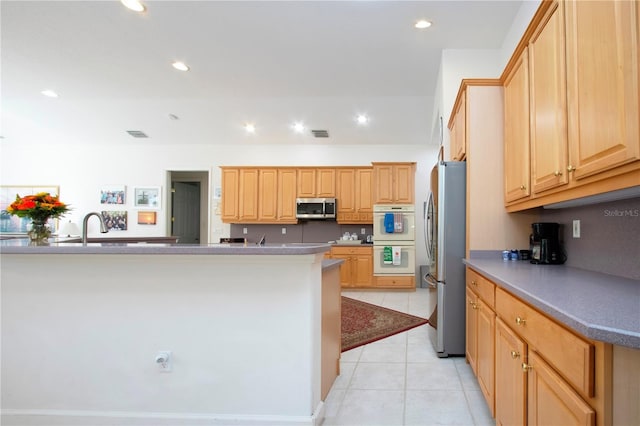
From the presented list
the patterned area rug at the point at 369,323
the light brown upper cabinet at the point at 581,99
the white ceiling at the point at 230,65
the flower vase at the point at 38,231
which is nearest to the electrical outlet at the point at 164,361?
the flower vase at the point at 38,231

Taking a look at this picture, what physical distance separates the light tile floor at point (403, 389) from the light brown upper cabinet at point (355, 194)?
10.8 feet

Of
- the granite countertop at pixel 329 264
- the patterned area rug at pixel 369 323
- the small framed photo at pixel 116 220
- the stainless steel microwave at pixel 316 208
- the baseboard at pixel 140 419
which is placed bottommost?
the patterned area rug at pixel 369 323

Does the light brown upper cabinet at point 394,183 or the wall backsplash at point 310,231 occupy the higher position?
the light brown upper cabinet at point 394,183

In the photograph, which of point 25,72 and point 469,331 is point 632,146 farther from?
point 25,72

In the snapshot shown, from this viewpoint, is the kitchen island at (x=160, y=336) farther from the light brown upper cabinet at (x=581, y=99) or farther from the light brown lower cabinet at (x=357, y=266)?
the light brown lower cabinet at (x=357, y=266)

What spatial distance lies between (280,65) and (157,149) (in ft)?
13.5

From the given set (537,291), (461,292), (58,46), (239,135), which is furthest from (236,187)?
(537,291)

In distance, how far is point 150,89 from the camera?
16.5ft

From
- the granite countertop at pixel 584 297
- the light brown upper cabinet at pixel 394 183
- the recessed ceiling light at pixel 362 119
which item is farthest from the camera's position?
the light brown upper cabinet at pixel 394 183

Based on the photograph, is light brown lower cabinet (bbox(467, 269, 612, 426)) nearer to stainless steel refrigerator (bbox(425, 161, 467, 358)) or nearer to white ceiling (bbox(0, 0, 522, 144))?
stainless steel refrigerator (bbox(425, 161, 467, 358))

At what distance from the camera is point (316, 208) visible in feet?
20.5

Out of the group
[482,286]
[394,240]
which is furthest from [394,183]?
[482,286]

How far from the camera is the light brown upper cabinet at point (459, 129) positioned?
8.68ft

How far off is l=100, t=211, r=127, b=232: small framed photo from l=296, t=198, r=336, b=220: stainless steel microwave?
3.82 m
